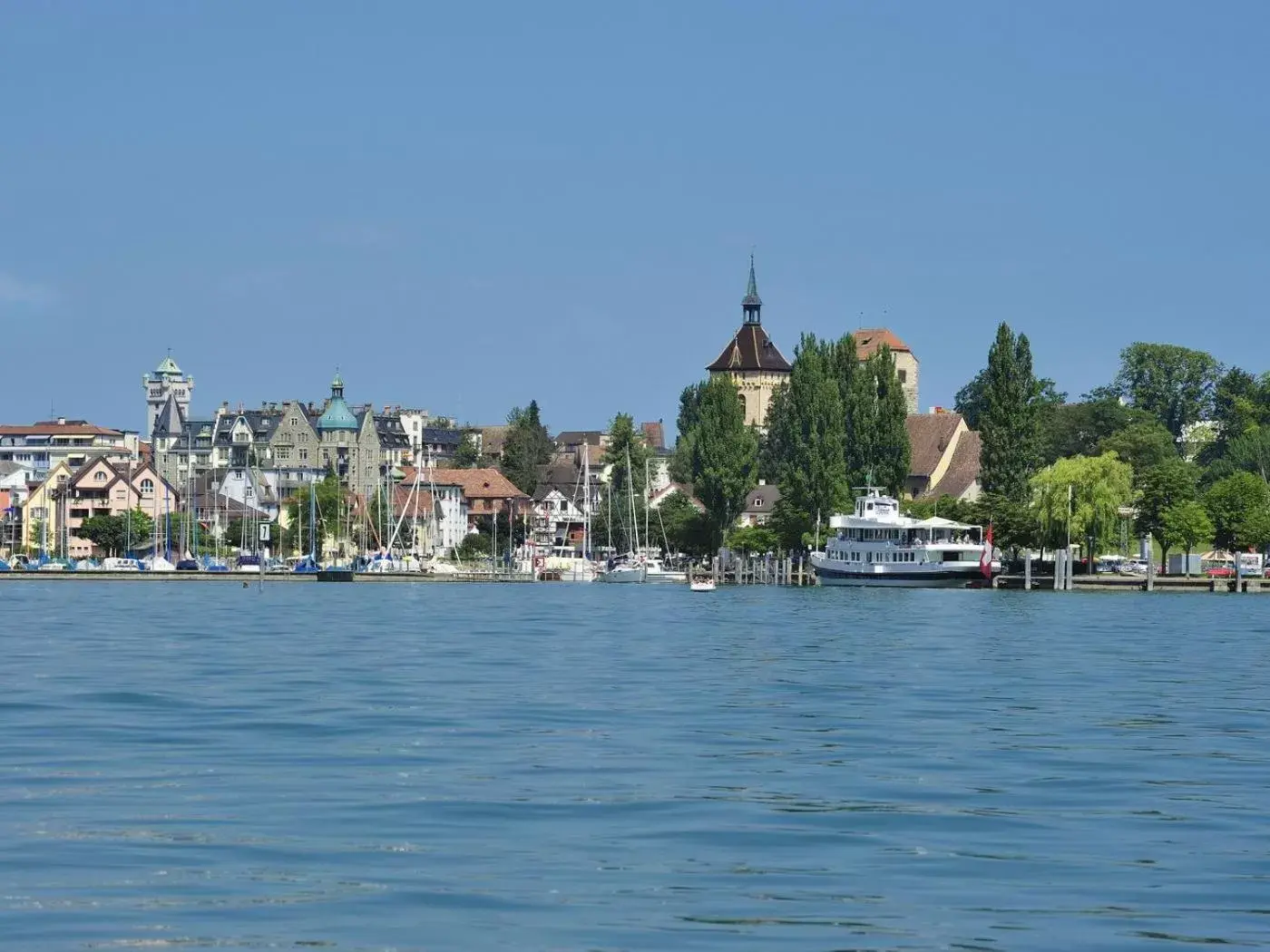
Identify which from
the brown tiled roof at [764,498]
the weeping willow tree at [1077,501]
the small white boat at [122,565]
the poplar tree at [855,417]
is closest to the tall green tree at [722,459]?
the poplar tree at [855,417]

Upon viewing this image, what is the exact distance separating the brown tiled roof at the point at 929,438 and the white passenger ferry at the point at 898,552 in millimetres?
48575

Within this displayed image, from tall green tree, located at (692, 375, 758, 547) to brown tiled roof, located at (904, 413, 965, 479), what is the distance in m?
36.6

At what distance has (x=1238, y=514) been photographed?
124375 millimetres

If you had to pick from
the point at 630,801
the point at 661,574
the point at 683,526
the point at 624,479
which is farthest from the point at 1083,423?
the point at 630,801

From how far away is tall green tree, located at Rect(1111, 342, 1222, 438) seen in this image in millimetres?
190750

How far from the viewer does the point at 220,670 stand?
128ft

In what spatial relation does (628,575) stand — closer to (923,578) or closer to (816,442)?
(816,442)

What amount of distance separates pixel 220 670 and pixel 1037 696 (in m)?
15.3

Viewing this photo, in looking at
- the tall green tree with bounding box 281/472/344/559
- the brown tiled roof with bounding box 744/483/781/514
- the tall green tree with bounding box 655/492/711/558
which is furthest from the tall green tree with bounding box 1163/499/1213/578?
the tall green tree with bounding box 281/472/344/559

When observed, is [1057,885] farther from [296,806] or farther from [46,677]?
[46,677]

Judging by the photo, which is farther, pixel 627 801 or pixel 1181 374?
pixel 1181 374

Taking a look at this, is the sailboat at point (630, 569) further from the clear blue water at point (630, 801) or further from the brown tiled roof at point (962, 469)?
the clear blue water at point (630, 801)

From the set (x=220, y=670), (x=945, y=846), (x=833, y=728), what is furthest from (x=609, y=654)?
(x=945, y=846)

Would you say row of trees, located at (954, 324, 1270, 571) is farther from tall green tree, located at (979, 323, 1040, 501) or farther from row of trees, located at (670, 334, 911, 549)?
row of trees, located at (670, 334, 911, 549)
